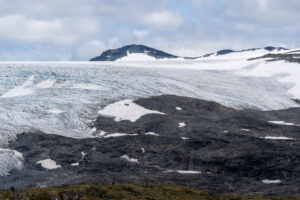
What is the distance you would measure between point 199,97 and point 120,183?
3335cm

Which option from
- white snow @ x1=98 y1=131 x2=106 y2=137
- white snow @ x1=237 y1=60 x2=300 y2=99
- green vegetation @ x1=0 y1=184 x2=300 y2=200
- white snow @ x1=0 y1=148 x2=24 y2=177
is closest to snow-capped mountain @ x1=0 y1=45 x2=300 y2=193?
white snow @ x1=0 y1=148 x2=24 y2=177

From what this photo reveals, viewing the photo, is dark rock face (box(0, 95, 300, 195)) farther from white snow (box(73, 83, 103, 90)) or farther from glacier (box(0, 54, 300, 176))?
white snow (box(73, 83, 103, 90))

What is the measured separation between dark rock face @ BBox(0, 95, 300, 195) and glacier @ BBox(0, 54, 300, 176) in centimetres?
261

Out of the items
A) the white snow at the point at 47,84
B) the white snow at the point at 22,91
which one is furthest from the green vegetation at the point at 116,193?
the white snow at the point at 47,84

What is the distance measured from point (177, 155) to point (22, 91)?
28.7m

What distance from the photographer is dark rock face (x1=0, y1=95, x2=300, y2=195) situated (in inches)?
1244

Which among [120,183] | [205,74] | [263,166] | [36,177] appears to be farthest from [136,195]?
[205,74]

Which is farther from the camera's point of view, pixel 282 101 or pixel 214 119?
pixel 282 101

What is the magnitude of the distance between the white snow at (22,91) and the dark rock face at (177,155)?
557 inches

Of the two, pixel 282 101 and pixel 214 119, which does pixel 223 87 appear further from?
pixel 214 119

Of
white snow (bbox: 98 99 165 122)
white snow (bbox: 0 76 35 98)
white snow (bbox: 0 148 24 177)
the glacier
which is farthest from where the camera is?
white snow (bbox: 0 76 35 98)

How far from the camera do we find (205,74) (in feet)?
269

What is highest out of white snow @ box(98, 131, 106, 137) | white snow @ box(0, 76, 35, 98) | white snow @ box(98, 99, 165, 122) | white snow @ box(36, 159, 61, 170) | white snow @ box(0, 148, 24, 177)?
white snow @ box(0, 76, 35, 98)

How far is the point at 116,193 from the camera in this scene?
26.4m
